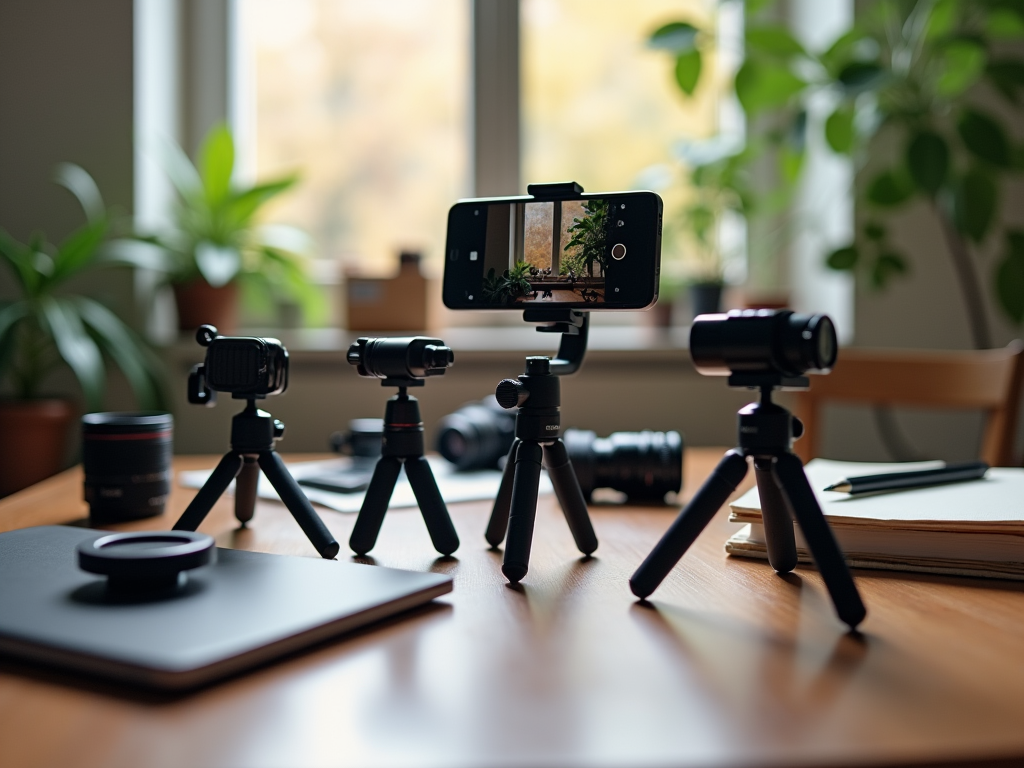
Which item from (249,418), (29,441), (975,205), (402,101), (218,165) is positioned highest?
(402,101)

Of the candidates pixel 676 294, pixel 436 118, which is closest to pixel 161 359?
pixel 436 118

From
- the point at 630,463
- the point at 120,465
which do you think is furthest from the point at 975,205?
the point at 120,465

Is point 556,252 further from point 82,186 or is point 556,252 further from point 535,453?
point 82,186

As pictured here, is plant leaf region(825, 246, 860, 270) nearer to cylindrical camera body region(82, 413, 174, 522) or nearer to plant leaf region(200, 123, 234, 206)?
plant leaf region(200, 123, 234, 206)

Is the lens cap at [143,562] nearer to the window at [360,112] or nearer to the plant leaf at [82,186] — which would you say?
the plant leaf at [82,186]

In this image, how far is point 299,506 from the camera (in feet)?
2.69

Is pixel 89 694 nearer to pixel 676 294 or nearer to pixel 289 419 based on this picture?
pixel 289 419

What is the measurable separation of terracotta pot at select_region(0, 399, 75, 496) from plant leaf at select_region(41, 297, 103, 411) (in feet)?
0.36

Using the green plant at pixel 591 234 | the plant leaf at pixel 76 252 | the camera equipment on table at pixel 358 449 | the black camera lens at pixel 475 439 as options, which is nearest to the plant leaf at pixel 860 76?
the black camera lens at pixel 475 439

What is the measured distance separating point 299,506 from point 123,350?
3.93 ft

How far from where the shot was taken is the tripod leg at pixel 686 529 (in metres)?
0.68

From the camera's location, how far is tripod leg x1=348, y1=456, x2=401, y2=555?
82 centimetres

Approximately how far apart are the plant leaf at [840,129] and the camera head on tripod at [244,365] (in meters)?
1.46

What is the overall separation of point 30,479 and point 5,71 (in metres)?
0.89
